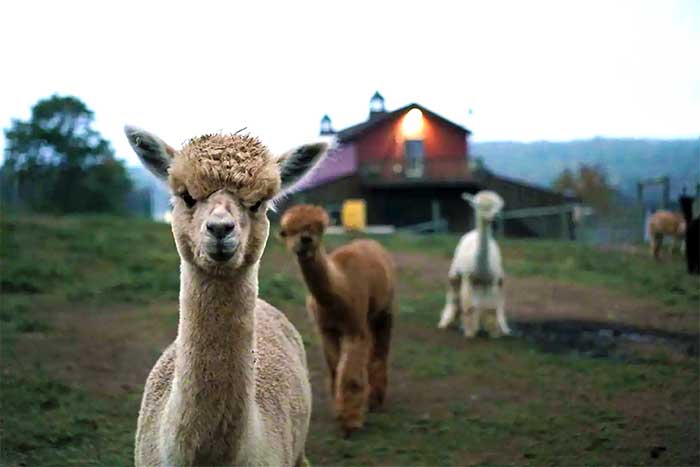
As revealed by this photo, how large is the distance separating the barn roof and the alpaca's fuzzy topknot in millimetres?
2250

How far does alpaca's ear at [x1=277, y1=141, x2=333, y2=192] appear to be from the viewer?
3.66 metres

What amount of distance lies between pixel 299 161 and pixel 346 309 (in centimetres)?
350

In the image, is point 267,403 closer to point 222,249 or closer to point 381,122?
point 222,249

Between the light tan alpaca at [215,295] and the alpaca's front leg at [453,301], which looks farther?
the alpaca's front leg at [453,301]

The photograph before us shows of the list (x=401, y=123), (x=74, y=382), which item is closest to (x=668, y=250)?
(x=401, y=123)

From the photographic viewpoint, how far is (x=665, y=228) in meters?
7.49

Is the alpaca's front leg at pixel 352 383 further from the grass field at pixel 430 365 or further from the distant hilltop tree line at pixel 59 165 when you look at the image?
the distant hilltop tree line at pixel 59 165

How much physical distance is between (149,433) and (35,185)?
29.2 ft

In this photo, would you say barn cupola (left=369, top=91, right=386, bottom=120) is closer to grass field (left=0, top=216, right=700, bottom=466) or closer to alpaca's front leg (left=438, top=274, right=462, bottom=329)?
grass field (left=0, top=216, right=700, bottom=466)

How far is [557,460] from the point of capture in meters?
5.56

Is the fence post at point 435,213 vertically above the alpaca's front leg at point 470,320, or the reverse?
the fence post at point 435,213

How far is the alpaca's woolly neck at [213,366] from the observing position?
10.1 ft

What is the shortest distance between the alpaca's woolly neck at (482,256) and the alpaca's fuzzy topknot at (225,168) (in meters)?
7.87

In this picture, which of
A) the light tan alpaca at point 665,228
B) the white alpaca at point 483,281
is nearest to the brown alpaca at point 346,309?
the light tan alpaca at point 665,228
